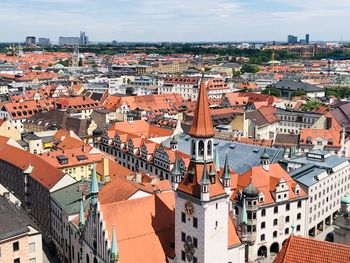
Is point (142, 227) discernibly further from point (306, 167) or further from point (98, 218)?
point (306, 167)

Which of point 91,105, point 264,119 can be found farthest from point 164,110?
point 264,119

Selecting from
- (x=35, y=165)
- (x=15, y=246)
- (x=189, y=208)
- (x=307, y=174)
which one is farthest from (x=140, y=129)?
(x=189, y=208)

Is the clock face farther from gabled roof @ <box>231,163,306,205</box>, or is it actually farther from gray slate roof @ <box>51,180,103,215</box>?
gabled roof @ <box>231,163,306,205</box>

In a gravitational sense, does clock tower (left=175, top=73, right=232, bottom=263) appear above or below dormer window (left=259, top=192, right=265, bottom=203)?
above

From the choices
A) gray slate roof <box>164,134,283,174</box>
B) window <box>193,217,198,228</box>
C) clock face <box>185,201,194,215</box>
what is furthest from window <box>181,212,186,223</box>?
gray slate roof <box>164,134,283,174</box>

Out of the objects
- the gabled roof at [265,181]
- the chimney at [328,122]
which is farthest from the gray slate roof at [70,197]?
the chimney at [328,122]

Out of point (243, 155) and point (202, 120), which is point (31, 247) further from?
point (243, 155)
